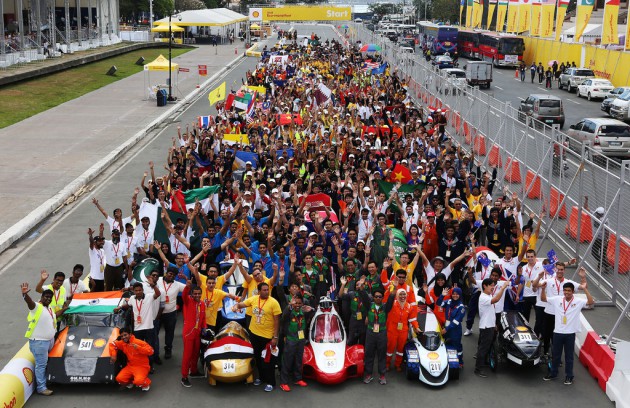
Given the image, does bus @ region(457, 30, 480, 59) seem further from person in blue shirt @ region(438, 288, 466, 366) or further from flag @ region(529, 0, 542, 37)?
person in blue shirt @ region(438, 288, 466, 366)

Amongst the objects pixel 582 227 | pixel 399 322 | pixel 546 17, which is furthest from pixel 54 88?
pixel 399 322

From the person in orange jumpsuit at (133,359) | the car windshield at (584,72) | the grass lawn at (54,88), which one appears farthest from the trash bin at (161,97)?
the person in orange jumpsuit at (133,359)

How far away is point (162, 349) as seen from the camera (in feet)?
42.8

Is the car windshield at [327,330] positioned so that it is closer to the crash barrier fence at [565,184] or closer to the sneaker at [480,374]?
the sneaker at [480,374]

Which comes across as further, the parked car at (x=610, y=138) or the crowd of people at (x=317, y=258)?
the parked car at (x=610, y=138)

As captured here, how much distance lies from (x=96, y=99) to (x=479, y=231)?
34005 mm

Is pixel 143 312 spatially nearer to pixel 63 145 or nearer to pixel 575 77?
pixel 63 145

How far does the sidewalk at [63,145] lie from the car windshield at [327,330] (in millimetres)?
9490

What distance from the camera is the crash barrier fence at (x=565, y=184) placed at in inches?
580

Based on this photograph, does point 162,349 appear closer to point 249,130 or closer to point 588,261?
point 588,261

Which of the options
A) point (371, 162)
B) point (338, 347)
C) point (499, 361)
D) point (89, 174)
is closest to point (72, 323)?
point (338, 347)

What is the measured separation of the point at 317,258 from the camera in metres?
13.2

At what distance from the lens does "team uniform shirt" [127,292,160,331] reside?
11984mm

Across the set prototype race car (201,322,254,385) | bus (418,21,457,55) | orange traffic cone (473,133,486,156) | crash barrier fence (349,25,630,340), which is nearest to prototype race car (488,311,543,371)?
crash barrier fence (349,25,630,340)
